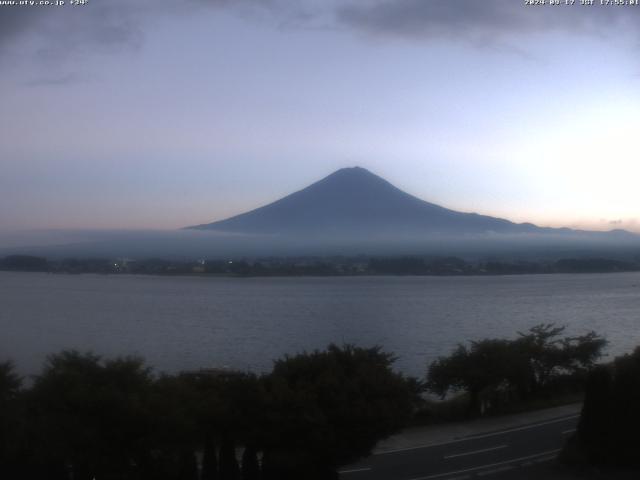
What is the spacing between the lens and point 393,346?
1022 inches

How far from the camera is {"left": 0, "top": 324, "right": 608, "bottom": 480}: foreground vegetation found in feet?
26.4

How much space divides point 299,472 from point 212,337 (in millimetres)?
19349

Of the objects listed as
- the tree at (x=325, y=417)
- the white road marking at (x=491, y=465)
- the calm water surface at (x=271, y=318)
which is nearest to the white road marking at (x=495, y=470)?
the white road marking at (x=491, y=465)

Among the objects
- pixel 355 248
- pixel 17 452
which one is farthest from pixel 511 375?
pixel 355 248

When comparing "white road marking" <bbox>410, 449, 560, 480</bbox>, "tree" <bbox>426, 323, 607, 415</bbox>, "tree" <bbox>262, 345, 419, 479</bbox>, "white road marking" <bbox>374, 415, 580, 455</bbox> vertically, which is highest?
"tree" <bbox>262, 345, 419, 479</bbox>

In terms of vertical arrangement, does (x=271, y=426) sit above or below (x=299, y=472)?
above

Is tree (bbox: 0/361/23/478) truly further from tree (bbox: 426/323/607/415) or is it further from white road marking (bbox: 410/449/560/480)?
tree (bbox: 426/323/607/415)

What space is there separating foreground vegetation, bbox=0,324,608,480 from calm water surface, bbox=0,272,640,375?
935cm

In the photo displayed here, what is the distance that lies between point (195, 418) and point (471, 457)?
4.73 m

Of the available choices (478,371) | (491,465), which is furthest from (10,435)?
(478,371)

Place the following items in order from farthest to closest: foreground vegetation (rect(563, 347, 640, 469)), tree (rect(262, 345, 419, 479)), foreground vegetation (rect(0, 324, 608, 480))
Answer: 1. foreground vegetation (rect(563, 347, 640, 469))
2. tree (rect(262, 345, 419, 479))
3. foreground vegetation (rect(0, 324, 608, 480))

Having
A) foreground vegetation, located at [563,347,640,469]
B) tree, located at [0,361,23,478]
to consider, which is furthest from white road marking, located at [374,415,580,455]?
tree, located at [0,361,23,478]

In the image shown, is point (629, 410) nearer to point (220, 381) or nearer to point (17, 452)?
point (220, 381)

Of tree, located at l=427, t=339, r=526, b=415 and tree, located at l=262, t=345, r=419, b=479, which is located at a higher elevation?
tree, located at l=262, t=345, r=419, b=479
